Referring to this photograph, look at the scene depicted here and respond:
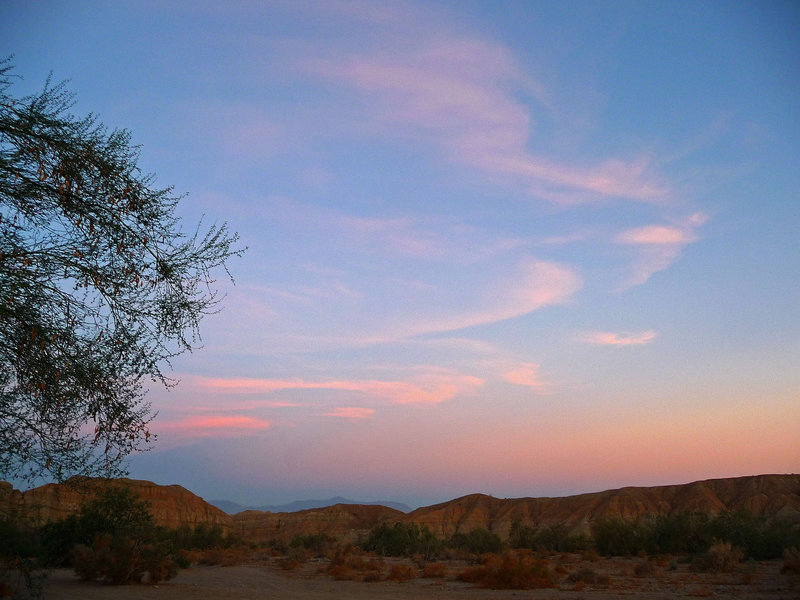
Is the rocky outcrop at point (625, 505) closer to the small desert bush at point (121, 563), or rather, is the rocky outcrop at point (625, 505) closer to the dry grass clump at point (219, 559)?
the dry grass clump at point (219, 559)

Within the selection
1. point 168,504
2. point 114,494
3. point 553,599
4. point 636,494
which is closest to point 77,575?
point 114,494

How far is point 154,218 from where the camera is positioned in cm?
911

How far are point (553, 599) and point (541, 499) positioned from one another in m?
79.5

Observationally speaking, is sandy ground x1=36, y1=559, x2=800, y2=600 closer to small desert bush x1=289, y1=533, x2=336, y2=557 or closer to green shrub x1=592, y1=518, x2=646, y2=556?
green shrub x1=592, y1=518, x2=646, y2=556

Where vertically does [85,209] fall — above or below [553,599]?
above

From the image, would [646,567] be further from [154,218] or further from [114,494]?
[154,218]

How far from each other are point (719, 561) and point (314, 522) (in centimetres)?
7141

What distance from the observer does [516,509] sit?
9044 centimetres

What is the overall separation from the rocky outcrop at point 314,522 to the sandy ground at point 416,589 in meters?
48.3

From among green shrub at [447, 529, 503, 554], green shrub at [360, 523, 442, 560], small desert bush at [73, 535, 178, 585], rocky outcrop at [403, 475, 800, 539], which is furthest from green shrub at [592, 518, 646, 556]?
small desert bush at [73, 535, 178, 585]

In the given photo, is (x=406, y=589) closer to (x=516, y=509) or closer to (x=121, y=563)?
(x=121, y=563)

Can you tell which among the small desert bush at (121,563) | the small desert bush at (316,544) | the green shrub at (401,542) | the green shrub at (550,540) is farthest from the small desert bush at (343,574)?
the green shrub at (550,540)

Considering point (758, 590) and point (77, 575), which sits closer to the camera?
point (758, 590)

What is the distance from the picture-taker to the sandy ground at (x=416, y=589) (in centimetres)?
1834
